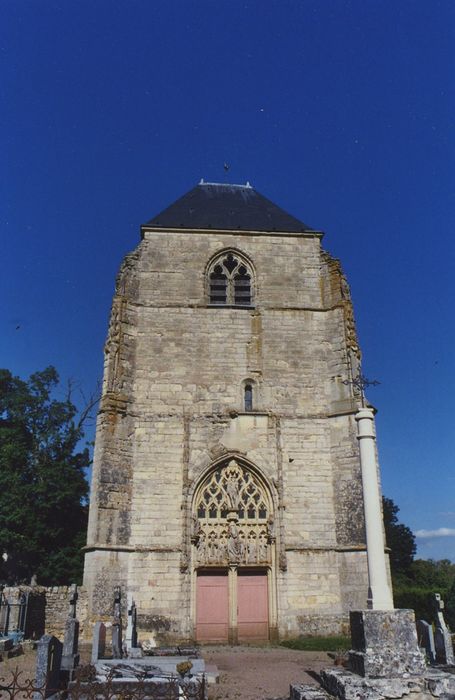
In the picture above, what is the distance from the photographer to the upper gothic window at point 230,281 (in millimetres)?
15945

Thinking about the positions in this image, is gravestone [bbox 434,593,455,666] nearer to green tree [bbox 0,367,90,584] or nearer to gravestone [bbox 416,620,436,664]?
gravestone [bbox 416,620,436,664]

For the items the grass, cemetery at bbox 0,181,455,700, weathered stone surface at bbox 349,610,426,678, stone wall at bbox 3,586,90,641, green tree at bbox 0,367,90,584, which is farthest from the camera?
green tree at bbox 0,367,90,584

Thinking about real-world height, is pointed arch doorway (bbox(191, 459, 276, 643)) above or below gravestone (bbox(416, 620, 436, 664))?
above

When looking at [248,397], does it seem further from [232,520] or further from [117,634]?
[117,634]

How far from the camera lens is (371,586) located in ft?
20.5

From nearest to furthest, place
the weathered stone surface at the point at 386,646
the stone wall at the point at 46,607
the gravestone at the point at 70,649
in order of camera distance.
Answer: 1. the weathered stone surface at the point at 386,646
2. the gravestone at the point at 70,649
3. the stone wall at the point at 46,607

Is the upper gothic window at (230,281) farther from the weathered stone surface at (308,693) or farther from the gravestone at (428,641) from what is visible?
the weathered stone surface at (308,693)

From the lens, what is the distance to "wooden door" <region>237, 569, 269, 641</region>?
12.7 m

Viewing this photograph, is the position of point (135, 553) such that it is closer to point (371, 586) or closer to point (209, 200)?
point (371, 586)


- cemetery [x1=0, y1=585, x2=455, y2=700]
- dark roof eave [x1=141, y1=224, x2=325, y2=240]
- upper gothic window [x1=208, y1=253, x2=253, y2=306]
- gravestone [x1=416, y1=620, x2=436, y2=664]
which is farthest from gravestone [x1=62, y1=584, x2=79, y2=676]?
dark roof eave [x1=141, y1=224, x2=325, y2=240]

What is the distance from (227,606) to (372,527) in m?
7.61

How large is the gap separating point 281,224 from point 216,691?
13108mm

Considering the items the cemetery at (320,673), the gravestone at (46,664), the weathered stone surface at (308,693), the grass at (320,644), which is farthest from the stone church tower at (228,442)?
the weathered stone surface at (308,693)

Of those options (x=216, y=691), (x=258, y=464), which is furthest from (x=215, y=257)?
(x=216, y=691)
